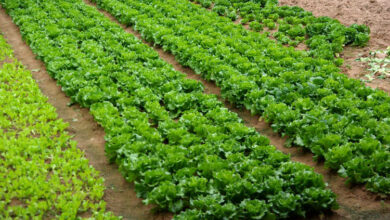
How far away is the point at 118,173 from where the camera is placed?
7.51 meters

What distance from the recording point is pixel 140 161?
268 inches

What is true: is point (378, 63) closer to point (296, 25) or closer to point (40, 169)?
point (296, 25)

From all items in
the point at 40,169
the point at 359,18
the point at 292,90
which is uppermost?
the point at 359,18

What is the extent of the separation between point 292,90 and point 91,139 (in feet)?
15.7

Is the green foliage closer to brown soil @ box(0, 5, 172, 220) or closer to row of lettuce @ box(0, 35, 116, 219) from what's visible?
brown soil @ box(0, 5, 172, 220)

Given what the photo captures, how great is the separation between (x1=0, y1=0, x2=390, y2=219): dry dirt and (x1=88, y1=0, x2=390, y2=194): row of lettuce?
216 mm

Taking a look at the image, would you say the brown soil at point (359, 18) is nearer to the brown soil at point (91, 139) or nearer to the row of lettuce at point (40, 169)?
the brown soil at point (91, 139)

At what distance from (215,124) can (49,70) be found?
5.49m

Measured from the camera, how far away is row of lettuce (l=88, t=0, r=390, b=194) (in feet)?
22.6

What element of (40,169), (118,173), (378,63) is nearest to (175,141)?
(118,173)

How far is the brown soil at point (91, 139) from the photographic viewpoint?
Result: 21.9ft

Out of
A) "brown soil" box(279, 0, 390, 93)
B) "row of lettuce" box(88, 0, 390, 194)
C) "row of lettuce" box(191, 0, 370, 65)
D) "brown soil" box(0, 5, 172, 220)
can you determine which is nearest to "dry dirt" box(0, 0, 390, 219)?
"brown soil" box(0, 5, 172, 220)

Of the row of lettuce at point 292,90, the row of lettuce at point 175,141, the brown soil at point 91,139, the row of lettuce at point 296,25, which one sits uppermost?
the row of lettuce at point 296,25

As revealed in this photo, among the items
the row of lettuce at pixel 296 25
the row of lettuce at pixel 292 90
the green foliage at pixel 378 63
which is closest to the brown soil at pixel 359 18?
the green foliage at pixel 378 63
